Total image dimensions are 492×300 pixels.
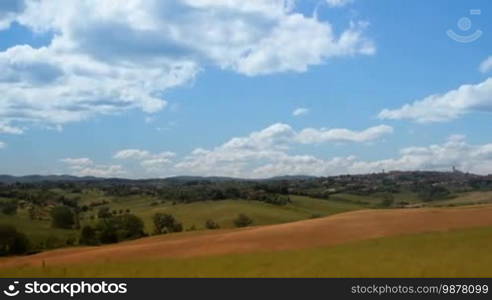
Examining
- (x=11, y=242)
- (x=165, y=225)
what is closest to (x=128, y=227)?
(x=165, y=225)

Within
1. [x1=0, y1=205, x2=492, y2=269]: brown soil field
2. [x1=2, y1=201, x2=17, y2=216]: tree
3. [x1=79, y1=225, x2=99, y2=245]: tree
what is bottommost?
[x1=79, y1=225, x2=99, y2=245]: tree

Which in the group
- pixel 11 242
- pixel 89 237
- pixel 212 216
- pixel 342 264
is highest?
pixel 342 264

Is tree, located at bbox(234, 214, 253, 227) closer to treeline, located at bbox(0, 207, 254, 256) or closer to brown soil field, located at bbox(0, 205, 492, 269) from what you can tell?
treeline, located at bbox(0, 207, 254, 256)

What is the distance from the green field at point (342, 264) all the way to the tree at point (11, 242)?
74.8 meters

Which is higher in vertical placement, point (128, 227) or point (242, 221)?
point (128, 227)

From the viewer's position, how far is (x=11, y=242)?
104m

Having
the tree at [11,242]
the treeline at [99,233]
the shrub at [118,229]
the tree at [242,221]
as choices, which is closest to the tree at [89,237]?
the treeline at [99,233]

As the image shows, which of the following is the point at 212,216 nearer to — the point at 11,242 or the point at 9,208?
the point at 9,208

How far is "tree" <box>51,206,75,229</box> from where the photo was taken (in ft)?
508

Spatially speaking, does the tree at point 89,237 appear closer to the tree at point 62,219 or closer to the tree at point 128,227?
the tree at point 128,227

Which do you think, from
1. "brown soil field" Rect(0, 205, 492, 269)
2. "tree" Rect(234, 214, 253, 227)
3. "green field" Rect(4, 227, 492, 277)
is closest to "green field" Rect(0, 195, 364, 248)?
"tree" Rect(234, 214, 253, 227)

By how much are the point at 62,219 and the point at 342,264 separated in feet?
451

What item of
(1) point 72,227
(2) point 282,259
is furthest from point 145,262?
(1) point 72,227

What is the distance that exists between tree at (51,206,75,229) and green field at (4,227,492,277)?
12639 centimetres
